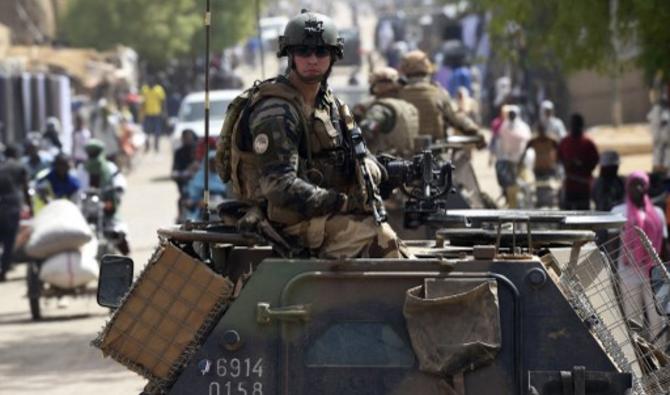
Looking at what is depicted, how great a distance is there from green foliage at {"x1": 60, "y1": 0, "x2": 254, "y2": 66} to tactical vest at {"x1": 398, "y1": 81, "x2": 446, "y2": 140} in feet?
124

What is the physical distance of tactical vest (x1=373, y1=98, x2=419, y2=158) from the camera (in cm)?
1470

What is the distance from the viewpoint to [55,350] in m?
15.8

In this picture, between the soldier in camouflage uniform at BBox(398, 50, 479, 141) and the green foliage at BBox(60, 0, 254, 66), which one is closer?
the soldier in camouflage uniform at BBox(398, 50, 479, 141)

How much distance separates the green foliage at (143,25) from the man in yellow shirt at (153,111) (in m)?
6.66

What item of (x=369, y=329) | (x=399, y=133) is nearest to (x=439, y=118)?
(x=399, y=133)

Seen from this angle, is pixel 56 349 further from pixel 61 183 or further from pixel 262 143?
pixel 262 143

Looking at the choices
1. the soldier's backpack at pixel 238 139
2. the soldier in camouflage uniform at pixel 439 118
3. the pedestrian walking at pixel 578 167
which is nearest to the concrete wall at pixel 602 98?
the pedestrian walking at pixel 578 167

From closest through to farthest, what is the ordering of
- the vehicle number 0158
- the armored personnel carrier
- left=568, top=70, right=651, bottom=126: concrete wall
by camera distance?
the armored personnel carrier → the vehicle number 0158 → left=568, top=70, right=651, bottom=126: concrete wall

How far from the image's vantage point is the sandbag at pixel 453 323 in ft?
23.2

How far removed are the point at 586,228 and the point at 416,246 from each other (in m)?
0.73

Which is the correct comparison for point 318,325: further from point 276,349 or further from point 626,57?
point 626,57

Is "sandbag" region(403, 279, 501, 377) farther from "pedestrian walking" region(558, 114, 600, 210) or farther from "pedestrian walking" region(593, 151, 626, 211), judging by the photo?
"pedestrian walking" region(558, 114, 600, 210)

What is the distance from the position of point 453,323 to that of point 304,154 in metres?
0.95

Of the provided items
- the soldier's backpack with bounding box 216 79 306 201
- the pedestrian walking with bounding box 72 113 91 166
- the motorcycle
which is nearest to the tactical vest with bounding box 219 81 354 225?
the soldier's backpack with bounding box 216 79 306 201
